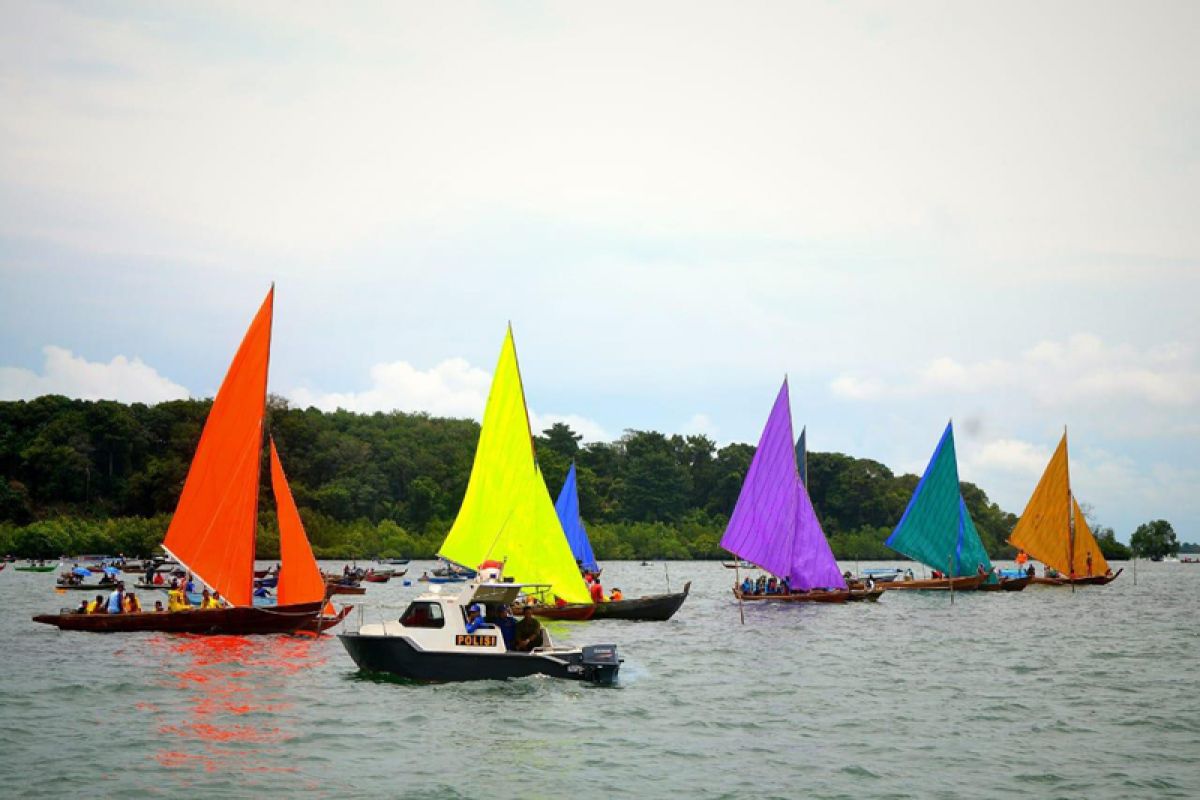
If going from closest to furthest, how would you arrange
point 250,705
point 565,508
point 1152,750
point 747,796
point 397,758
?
point 747,796 < point 397,758 < point 1152,750 < point 250,705 < point 565,508

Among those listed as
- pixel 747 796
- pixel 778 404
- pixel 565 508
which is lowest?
pixel 747 796

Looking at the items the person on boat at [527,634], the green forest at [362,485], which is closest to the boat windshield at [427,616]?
the person on boat at [527,634]

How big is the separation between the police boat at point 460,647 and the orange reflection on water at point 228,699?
301 cm

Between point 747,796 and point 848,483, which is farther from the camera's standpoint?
point 848,483

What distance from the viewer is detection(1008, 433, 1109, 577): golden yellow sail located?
88.9 metres

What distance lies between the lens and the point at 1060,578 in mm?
95500

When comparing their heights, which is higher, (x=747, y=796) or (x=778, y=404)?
(x=778, y=404)

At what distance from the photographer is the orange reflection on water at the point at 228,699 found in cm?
2658

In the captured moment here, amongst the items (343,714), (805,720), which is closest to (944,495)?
(805,720)

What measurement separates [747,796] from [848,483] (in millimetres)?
170557

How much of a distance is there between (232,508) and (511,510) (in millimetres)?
10499

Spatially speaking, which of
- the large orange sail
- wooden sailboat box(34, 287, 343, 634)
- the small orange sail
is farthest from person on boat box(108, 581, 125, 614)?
the small orange sail

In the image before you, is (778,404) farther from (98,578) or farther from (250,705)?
(98,578)

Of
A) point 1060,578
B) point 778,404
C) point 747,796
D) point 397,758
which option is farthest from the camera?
point 1060,578
